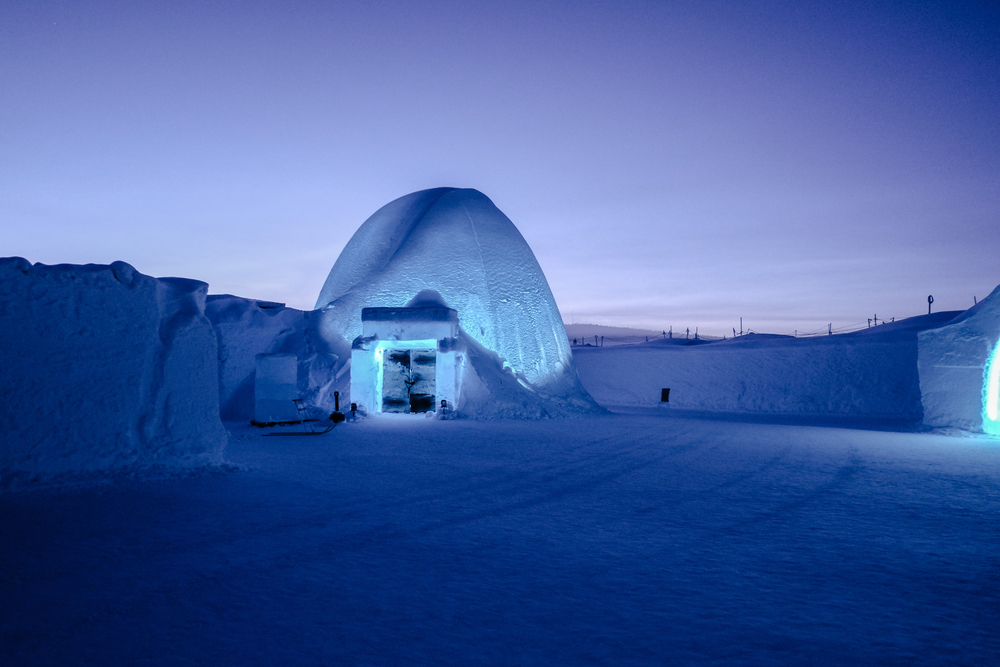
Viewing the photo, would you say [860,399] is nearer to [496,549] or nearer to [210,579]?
[496,549]

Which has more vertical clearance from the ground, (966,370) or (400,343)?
(400,343)

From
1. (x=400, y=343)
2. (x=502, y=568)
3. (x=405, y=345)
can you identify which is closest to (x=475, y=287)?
(x=405, y=345)

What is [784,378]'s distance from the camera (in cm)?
2452

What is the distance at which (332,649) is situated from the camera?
279 cm

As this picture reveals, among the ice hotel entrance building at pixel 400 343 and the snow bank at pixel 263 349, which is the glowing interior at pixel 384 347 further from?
the snow bank at pixel 263 349

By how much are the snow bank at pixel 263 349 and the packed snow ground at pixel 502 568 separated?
9.84 metres

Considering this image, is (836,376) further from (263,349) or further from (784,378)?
(263,349)

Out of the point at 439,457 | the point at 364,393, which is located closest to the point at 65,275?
the point at 439,457

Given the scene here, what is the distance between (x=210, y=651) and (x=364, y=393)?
13858 millimetres

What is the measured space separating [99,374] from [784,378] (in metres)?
24.5

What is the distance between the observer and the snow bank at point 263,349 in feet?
57.1

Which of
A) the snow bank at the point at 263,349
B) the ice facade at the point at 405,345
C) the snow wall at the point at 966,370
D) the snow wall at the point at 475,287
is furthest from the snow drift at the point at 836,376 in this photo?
the snow bank at the point at 263,349

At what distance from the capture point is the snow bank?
1739 cm

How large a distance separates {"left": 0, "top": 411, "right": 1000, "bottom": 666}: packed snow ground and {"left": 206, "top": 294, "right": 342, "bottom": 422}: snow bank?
9836mm
